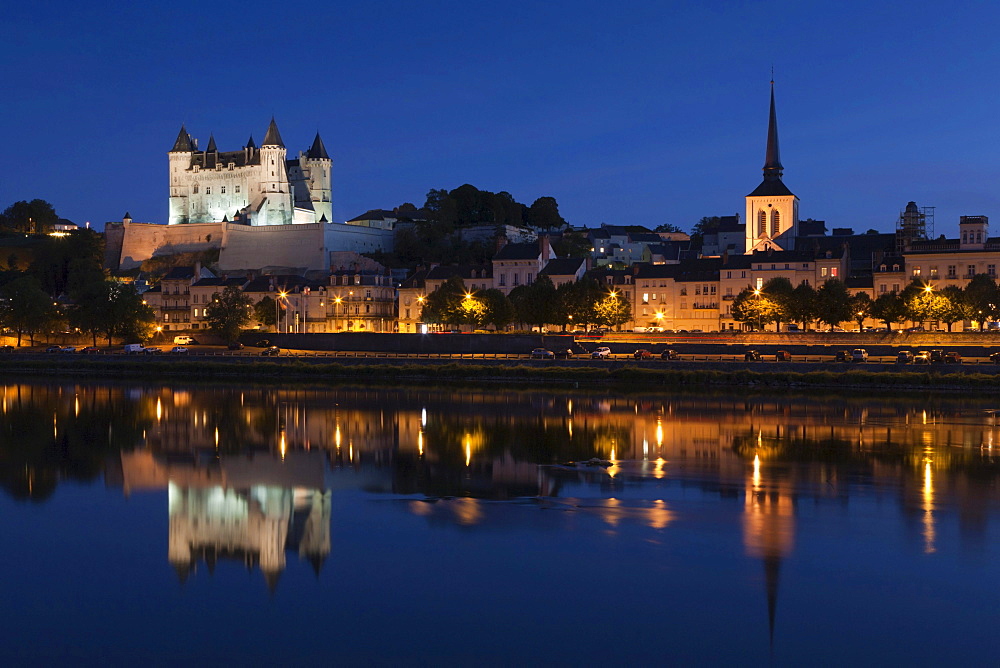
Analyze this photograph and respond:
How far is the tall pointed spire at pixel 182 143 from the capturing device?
97025mm

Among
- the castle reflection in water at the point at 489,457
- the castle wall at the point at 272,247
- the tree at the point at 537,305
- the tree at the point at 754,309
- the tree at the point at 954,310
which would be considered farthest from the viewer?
the castle wall at the point at 272,247

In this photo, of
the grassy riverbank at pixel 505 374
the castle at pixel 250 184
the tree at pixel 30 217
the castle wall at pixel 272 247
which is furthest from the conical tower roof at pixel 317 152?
the grassy riverbank at pixel 505 374

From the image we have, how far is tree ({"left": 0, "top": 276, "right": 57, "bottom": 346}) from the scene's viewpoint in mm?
60938

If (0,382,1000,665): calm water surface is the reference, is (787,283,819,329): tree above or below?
above

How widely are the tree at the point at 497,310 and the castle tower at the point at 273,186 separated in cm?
3691

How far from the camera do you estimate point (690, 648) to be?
10.6 metres

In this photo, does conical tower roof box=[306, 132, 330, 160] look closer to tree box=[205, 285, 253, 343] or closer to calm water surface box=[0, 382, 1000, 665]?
tree box=[205, 285, 253, 343]

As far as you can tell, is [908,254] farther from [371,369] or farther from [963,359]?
[371,369]

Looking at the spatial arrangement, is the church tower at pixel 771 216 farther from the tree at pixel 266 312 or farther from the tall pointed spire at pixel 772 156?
the tree at pixel 266 312

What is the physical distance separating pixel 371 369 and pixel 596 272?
80.4 feet

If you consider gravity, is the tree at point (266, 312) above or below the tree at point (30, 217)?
below

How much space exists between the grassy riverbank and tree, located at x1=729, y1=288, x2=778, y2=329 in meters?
13.9

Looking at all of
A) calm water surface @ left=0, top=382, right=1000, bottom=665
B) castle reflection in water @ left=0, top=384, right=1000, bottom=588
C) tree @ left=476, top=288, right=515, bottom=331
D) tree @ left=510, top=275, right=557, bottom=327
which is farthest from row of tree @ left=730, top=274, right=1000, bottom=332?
calm water surface @ left=0, top=382, right=1000, bottom=665

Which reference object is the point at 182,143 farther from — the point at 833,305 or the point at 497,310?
the point at 833,305
